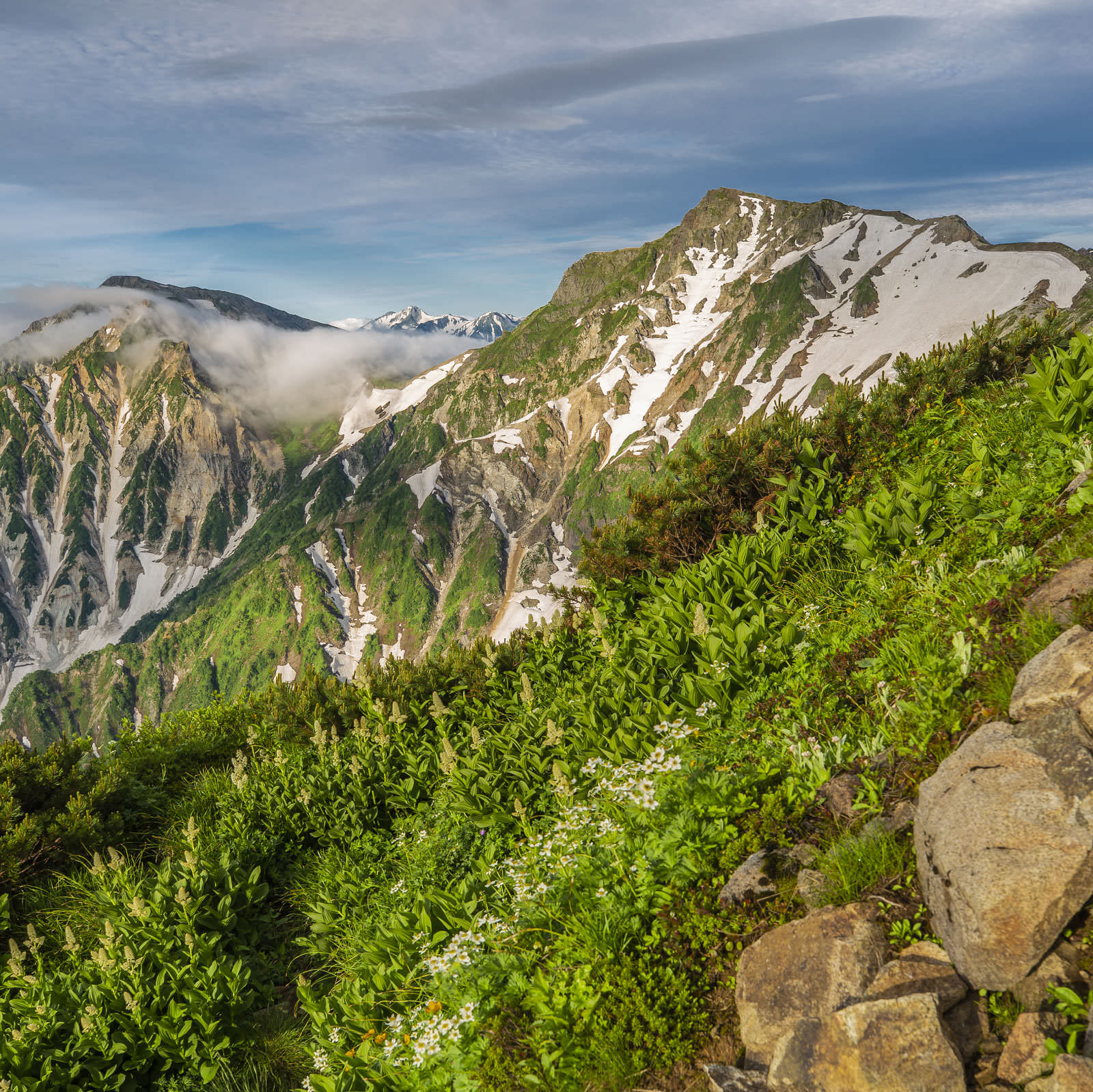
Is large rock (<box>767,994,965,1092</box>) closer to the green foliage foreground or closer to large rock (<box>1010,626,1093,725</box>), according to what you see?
the green foliage foreground

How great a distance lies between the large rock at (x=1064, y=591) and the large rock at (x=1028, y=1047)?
2.69 m

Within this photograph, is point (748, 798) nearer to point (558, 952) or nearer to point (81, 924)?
point (558, 952)

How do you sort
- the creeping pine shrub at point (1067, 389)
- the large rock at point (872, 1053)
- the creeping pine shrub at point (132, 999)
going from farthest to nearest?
the creeping pine shrub at point (1067, 389) < the creeping pine shrub at point (132, 999) < the large rock at point (872, 1053)

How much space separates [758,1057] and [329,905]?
16.5ft

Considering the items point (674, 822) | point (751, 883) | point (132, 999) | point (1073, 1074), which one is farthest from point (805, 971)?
point (132, 999)

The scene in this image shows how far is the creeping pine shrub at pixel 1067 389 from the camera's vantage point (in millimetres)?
7328

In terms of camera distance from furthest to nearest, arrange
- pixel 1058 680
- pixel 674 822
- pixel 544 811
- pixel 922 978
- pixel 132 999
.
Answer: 1. pixel 544 811
2. pixel 132 999
3. pixel 674 822
4. pixel 1058 680
5. pixel 922 978

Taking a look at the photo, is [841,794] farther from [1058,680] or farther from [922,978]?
[1058,680]

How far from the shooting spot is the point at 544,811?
294 inches

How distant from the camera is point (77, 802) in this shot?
9000 millimetres

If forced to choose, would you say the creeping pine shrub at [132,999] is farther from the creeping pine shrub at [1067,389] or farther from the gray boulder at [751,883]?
the creeping pine shrub at [1067,389]

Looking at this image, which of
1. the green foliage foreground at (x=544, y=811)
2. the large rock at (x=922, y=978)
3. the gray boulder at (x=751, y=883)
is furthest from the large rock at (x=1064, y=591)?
the gray boulder at (x=751, y=883)

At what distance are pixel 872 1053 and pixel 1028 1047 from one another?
65 centimetres

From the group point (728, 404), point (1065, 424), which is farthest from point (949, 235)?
point (1065, 424)
